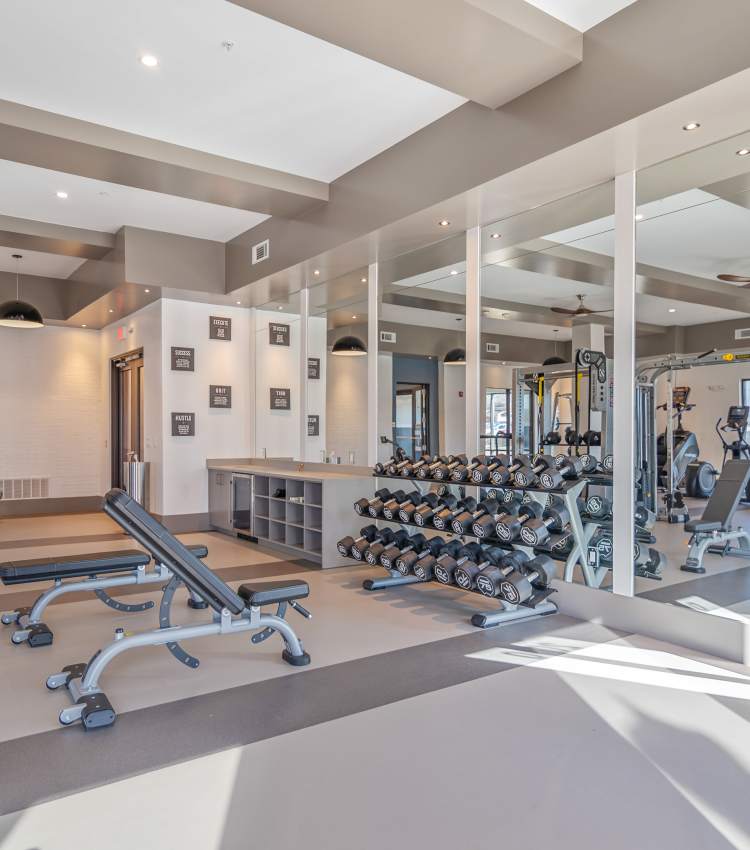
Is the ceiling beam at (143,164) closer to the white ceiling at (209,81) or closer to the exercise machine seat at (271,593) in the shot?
the white ceiling at (209,81)

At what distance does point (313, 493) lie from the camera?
6.79 m

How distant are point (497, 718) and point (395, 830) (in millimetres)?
996

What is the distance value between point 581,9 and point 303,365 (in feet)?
16.6

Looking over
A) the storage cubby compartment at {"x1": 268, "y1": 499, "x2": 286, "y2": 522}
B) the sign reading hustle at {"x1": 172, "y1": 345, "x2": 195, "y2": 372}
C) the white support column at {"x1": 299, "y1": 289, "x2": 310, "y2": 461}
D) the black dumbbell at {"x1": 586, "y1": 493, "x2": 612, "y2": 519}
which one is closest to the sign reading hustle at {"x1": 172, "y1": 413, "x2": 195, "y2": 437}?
the sign reading hustle at {"x1": 172, "y1": 345, "x2": 195, "y2": 372}

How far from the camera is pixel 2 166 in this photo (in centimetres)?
587

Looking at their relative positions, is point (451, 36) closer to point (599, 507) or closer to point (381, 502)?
point (599, 507)

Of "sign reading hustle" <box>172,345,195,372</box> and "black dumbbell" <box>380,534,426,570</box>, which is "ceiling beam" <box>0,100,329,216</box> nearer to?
"sign reading hustle" <box>172,345,195,372</box>

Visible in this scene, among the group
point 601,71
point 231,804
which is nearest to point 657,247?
point 601,71

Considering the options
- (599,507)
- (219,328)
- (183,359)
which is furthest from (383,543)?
(219,328)

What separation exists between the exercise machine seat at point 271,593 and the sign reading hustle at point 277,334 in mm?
5048

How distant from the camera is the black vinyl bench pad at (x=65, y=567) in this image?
4.23 meters

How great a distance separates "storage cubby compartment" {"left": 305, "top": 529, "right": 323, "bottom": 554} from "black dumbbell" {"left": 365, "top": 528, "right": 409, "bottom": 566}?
1181 millimetres

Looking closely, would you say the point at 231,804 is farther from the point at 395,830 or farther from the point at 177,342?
the point at 177,342

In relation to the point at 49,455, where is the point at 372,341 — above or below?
above
